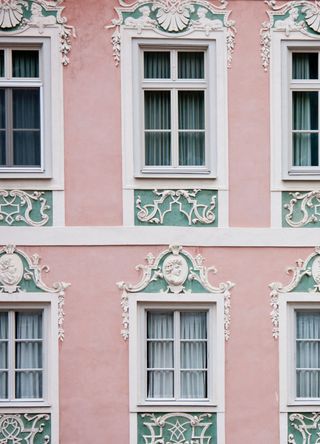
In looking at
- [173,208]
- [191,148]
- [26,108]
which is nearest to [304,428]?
[173,208]

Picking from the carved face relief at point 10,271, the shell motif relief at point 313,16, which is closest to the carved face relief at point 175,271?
the carved face relief at point 10,271

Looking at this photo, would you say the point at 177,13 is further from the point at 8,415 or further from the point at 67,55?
the point at 8,415

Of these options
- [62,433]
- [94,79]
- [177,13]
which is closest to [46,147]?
[94,79]

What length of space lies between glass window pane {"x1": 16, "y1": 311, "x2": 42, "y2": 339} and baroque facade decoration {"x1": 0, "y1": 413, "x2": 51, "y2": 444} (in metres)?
1.10

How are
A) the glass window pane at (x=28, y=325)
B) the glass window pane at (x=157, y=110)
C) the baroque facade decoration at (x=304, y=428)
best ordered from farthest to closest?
1. the glass window pane at (x=157, y=110)
2. the glass window pane at (x=28, y=325)
3. the baroque facade decoration at (x=304, y=428)

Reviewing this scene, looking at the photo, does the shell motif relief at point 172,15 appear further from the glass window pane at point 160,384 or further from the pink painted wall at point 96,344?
the glass window pane at point 160,384

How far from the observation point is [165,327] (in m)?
19.8

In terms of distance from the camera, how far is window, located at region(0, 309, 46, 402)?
19.5 meters

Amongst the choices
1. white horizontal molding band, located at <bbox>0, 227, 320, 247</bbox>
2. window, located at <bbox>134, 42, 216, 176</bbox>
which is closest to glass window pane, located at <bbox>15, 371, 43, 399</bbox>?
white horizontal molding band, located at <bbox>0, 227, 320, 247</bbox>

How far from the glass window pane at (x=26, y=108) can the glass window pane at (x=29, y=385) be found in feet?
11.3

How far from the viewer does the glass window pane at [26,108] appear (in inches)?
777

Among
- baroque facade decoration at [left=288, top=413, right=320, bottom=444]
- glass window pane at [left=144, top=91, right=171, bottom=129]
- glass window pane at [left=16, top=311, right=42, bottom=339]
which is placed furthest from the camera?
glass window pane at [left=144, top=91, right=171, bottom=129]

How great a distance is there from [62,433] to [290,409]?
3.16 m

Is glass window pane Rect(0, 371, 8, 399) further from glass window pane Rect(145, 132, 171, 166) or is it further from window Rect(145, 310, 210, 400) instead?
glass window pane Rect(145, 132, 171, 166)
